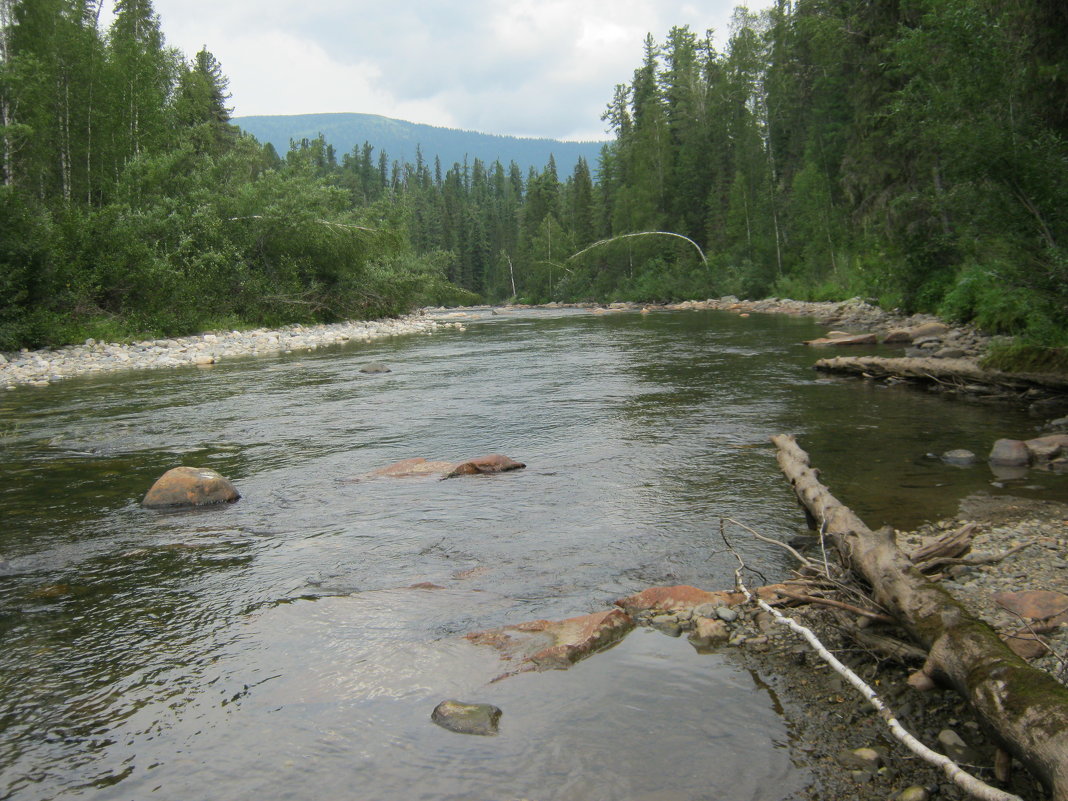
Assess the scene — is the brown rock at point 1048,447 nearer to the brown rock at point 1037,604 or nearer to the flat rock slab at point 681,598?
the brown rock at point 1037,604

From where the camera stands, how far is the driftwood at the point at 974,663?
2.38 metres

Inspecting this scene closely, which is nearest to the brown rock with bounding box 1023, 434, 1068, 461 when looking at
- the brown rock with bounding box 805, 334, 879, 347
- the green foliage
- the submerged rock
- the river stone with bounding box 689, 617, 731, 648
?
the green foliage

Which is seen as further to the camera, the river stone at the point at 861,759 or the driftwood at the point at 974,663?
the river stone at the point at 861,759

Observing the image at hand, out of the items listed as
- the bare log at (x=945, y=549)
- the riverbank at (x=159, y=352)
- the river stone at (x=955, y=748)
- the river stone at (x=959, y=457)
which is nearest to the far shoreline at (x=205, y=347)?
the riverbank at (x=159, y=352)

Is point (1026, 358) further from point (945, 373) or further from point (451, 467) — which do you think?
point (451, 467)

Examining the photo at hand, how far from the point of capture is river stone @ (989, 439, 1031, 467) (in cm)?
706

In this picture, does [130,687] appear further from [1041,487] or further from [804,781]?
[1041,487]

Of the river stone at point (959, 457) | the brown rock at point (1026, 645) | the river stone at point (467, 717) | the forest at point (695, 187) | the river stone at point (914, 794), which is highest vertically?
the forest at point (695, 187)

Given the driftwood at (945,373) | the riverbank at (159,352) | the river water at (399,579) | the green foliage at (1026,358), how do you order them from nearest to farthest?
1. the river water at (399,579)
2. the green foliage at (1026,358)
3. the driftwood at (945,373)
4. the riverbank at (159,352)

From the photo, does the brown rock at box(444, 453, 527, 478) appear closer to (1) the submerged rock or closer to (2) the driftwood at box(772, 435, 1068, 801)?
(2) the driftwood at box(772, 435, 1068, 801)

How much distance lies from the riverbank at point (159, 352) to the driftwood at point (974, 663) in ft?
56.1

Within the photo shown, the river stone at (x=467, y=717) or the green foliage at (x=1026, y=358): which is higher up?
the green foliage at (x=1026, y=358)

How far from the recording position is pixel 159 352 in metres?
21.2

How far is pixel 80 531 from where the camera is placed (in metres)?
6.18
